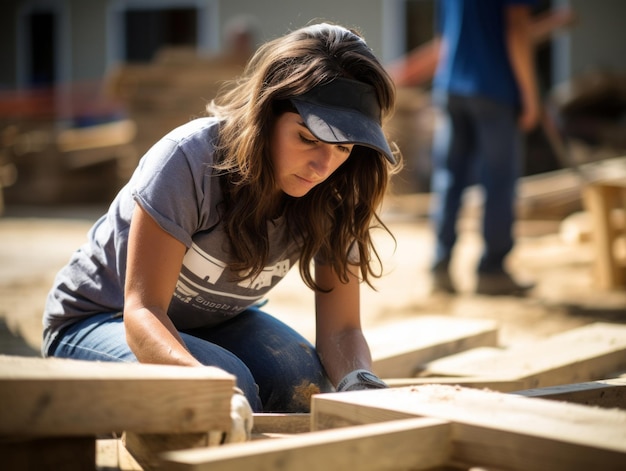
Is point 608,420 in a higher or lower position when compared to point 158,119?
lower

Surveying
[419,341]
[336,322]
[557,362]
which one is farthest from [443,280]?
[336,322]

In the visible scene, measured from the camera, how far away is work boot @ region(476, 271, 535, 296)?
→ 5.53m

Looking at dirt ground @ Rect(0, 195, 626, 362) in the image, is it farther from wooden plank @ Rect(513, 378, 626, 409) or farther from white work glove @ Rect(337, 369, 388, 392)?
wooden plank @ Rect(513, 378, 626, 409)

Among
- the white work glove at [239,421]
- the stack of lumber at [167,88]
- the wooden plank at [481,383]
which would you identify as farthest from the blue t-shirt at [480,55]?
the stack of lumber at [167,88]

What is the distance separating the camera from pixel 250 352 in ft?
9.04

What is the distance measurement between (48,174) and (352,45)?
33.6 feet

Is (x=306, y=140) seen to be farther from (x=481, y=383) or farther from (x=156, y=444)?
(x=481, y=383)

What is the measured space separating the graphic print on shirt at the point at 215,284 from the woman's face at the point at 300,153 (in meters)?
0.33

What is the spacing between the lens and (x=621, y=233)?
5.72m

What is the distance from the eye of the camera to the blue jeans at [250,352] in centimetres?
244

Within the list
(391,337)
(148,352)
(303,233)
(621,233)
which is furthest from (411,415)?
(621,233)

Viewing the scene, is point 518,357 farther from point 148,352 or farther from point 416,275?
point 416,275

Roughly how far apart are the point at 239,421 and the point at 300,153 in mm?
746

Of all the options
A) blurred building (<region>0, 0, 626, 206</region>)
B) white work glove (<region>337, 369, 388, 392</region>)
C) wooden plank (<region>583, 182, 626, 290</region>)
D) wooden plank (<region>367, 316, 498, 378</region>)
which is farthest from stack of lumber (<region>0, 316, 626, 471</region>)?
blurred building (<region>0, 0, 626, 206</region>)
